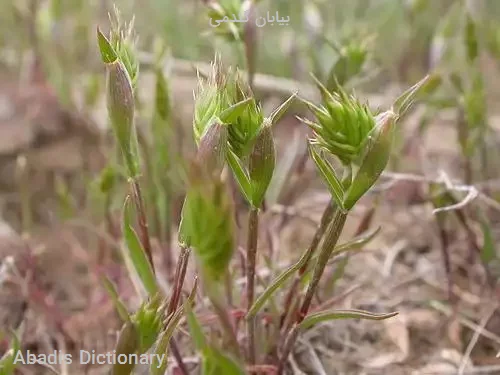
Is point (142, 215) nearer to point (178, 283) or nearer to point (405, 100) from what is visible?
point (178, 283)

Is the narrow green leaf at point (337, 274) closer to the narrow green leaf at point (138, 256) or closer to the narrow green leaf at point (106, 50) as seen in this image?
the narrow green leaf at point (138, 256)

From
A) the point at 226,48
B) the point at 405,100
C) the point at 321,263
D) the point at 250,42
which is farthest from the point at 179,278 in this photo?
the point at 226,48

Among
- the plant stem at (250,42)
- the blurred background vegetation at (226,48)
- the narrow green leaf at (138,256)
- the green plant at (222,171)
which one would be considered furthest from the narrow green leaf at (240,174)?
the blurred background vegetation at (226,48)

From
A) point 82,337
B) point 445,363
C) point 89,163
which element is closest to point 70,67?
point 89,163

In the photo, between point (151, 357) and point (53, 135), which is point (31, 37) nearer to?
point (53, 135)

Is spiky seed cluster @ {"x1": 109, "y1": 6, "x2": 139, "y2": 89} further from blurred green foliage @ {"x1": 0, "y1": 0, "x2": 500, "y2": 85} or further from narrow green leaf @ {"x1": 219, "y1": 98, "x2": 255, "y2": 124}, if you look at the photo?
blurred green foliage @ {"x1": 0, "y1": 0, "x2": 500, "y2": 85}

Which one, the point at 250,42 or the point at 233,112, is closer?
the point at 233,112
